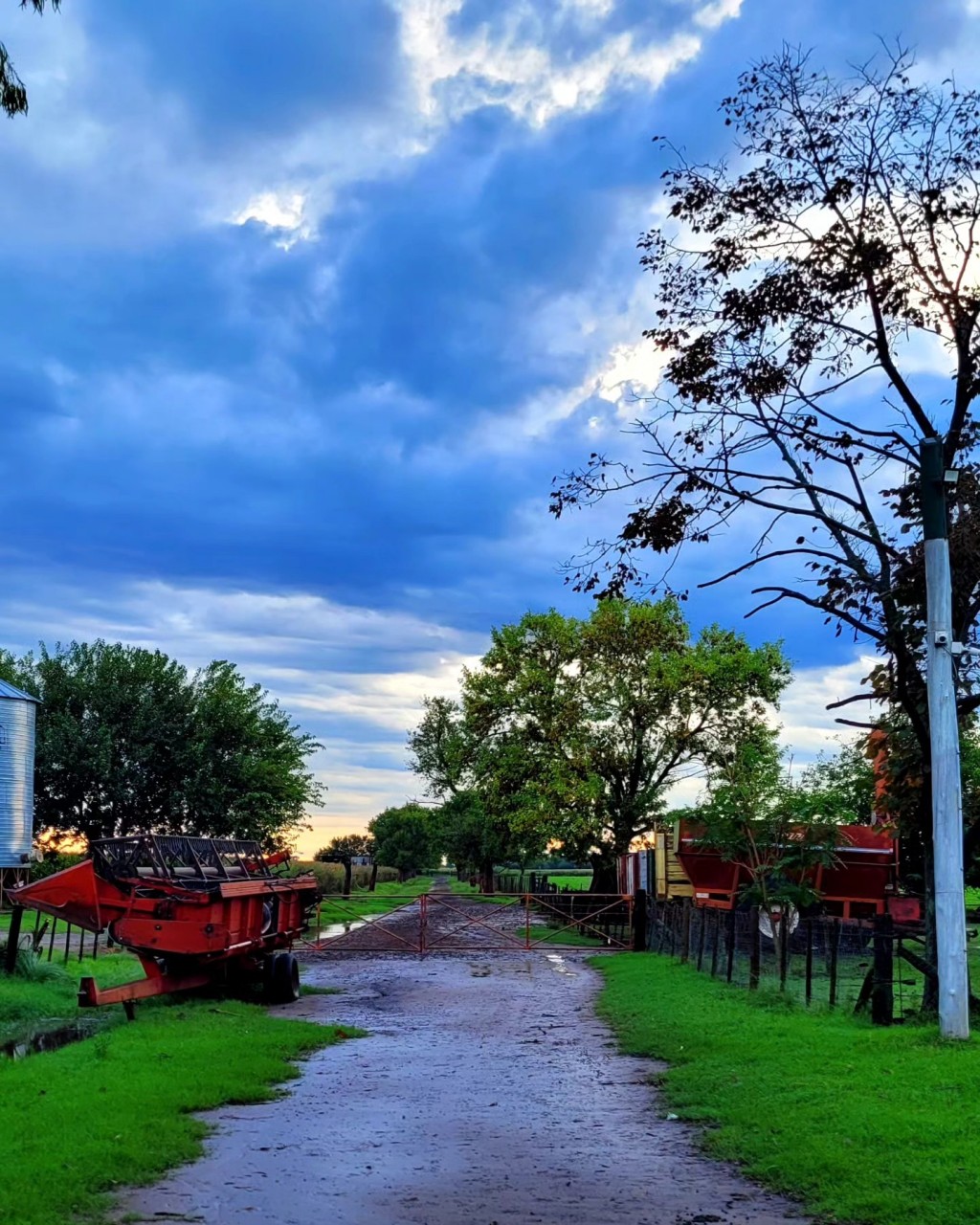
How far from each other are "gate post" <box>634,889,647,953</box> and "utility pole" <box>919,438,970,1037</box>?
58.1ft

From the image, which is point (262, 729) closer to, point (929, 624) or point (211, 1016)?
point (211, 1016)

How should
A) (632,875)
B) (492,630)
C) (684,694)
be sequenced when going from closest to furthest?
(632,875) < (684,694) < (492,630)

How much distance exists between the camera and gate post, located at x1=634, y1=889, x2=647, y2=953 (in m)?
30.2

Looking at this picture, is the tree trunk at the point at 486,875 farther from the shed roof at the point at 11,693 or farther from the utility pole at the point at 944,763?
the utility pole at the point at 944,763

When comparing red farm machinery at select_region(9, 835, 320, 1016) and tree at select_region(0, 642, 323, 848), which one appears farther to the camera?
tree at select_region(0, 642, 323, 848)

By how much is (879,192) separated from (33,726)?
37811 millimetres

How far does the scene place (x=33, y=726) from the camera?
1800 inches

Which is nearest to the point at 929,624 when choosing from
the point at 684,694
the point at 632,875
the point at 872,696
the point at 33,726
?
the point at 872,696

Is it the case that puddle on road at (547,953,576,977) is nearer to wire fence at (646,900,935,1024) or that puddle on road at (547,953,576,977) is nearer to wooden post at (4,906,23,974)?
wire fence at (646,900,935,1024)

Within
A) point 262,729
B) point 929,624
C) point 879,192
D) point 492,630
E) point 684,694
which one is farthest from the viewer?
point 262,729

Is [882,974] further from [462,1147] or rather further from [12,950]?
[12,950]

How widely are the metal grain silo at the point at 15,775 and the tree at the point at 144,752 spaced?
7643mm

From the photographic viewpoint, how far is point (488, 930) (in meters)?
38.5

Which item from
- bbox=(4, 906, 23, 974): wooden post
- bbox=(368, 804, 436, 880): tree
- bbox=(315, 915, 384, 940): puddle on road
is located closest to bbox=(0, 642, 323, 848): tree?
bbox=(315, 915, 384, 940): puddle on road
